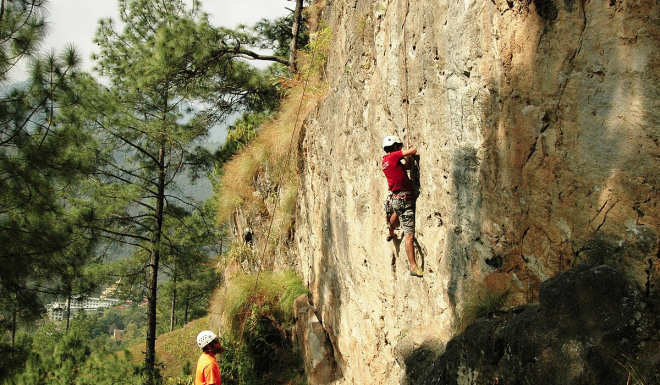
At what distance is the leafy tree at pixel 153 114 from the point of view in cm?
1337

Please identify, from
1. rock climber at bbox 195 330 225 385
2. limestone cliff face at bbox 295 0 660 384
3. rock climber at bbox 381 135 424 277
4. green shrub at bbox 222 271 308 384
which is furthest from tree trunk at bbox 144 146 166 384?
rock climber at bbox 381 135 424 277

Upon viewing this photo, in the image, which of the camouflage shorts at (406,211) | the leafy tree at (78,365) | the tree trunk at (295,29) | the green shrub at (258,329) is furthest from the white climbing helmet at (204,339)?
the tree trunk at (295,29)

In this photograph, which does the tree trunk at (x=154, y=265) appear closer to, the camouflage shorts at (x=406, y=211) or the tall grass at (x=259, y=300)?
the tall grass at (x=259, y=300)

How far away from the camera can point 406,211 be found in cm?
568

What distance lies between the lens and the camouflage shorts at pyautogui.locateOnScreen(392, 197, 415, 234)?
5668 millimetres

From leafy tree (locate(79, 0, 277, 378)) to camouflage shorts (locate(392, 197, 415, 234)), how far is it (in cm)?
868

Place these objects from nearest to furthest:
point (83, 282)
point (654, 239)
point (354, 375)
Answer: point (654, 239) < point (354, 375) < point (83, 282)

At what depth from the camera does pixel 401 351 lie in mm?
5285

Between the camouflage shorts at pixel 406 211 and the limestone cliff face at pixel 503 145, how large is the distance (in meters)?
0.12

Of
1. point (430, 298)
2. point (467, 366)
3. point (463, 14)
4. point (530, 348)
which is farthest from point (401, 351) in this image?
point (463, 14)

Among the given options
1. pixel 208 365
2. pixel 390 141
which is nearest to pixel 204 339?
pixel 208 365

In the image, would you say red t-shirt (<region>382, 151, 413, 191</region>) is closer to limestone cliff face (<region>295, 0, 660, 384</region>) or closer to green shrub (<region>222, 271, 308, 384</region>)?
limestone cliff face (<region>295, 0, 660, 384</region>)

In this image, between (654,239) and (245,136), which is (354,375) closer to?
(654,239)

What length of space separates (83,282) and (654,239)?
9137mm
